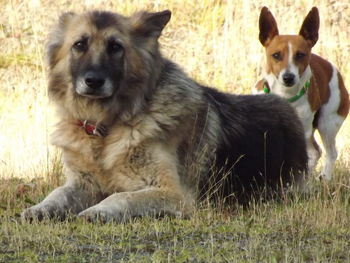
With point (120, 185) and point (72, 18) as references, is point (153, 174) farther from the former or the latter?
point (72, 18)

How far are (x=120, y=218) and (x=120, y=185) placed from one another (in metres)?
0.59

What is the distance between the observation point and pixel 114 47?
247 inches

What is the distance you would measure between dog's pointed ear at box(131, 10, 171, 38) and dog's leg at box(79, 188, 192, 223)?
1.34 metres

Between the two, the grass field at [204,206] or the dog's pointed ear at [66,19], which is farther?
the dog's pointed ear at [66,19]

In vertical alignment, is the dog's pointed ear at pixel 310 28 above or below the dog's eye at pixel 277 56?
above

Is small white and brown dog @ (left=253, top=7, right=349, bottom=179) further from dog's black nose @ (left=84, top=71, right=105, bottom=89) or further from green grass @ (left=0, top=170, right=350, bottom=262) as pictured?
dog's black nose @ (left=84, top=71, right=105, bottom=89)

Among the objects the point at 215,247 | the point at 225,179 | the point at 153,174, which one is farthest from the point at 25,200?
the point at 215,247

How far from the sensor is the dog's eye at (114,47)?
6.23 m

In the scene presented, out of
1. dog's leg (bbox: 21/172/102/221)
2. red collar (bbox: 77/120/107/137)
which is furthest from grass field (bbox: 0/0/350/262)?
red collar (bbox: 77/120/107/137)

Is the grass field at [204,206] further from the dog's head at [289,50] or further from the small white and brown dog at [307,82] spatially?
the dog's head at [289,50]

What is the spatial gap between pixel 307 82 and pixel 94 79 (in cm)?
416

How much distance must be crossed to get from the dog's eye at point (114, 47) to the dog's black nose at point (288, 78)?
11.7ft

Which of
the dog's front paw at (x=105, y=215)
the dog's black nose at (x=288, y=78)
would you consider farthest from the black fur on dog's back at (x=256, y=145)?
the dog's black nose at (x=288, y=78)

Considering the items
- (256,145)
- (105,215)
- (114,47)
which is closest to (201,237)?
(105,215)
